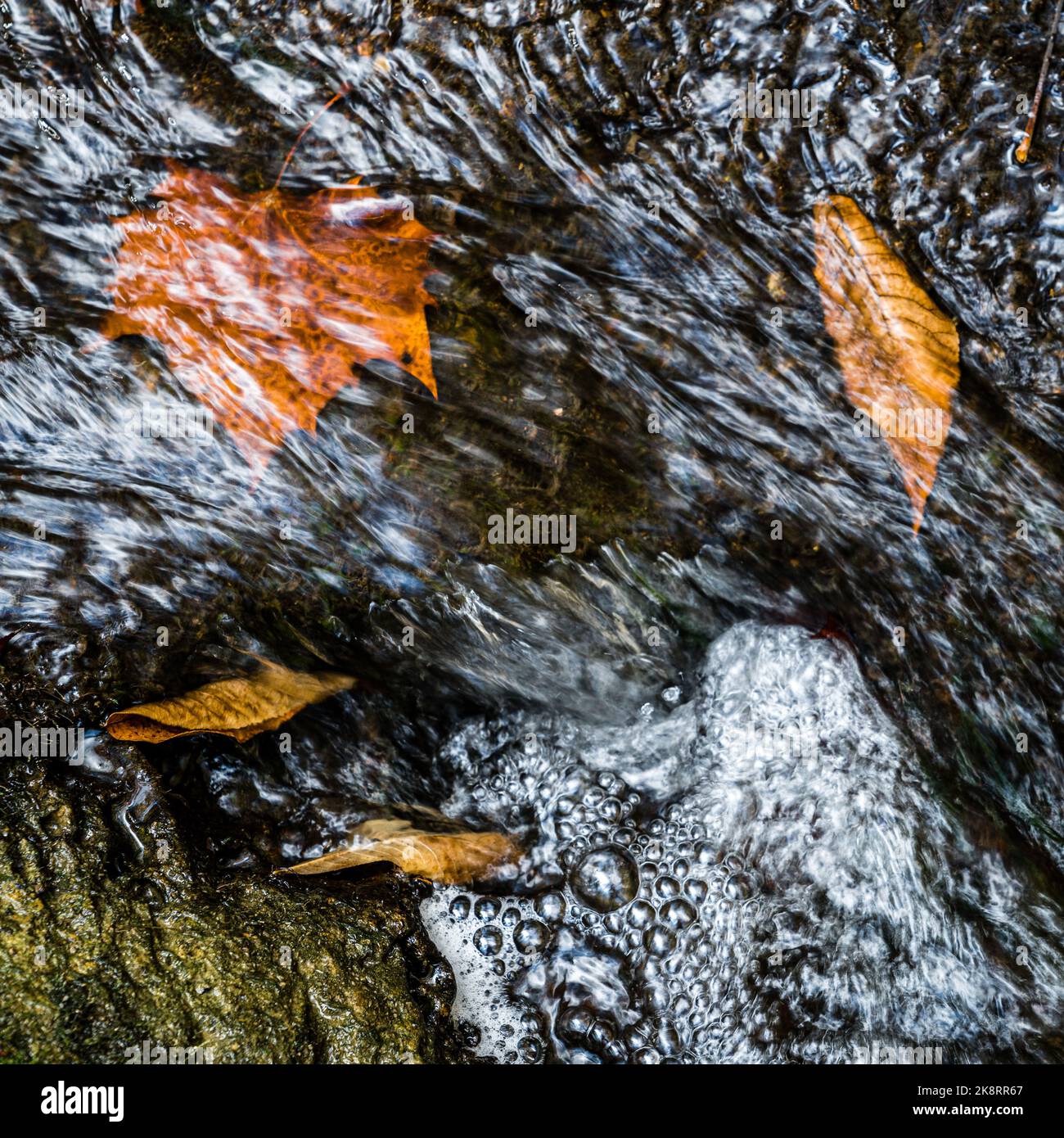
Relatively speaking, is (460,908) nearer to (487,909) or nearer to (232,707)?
(487,909)

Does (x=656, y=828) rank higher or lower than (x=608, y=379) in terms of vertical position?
lower

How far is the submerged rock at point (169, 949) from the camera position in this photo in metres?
1.88

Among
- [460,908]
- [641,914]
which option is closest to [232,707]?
[460,908]

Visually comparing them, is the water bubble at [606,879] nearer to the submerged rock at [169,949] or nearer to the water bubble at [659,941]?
the water bubble at [659,941]

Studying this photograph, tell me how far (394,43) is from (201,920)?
2523mm

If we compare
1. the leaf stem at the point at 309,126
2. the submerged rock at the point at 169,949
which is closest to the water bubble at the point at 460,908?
the submerged rock at the point at 169,949

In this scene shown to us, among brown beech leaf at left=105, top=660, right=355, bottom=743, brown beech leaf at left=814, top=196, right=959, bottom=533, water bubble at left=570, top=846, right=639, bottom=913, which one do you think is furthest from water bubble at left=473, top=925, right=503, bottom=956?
brown beech leaf at left=814, top=196, right=959, bottom=533

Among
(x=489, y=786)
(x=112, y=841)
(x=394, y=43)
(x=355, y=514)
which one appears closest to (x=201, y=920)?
(x=112, y=841)

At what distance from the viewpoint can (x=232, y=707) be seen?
2512 mm

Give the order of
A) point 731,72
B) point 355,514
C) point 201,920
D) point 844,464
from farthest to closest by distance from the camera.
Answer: point 355,514
point 844,464
point 731,72
point 201,920

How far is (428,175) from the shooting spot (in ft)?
8.40

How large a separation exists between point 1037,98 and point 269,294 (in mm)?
2200

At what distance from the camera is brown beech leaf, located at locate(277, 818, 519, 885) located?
247cm
